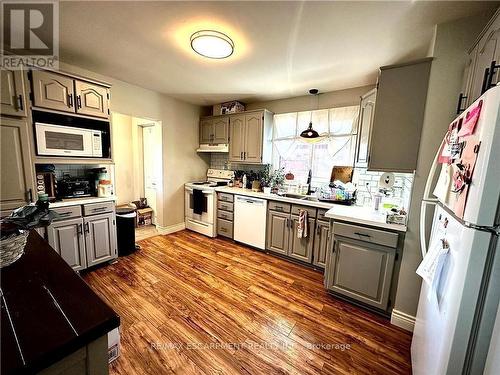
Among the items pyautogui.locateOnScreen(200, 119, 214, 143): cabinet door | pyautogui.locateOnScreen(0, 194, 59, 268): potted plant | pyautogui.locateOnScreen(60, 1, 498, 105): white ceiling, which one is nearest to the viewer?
pyautogui.locateOnScreen(0, 194, 59, 268): potted plant

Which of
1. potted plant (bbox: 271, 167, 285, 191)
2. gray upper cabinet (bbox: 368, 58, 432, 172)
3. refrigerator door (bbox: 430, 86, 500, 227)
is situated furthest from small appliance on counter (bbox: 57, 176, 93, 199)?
refrigerator door (bbox: 430, 86, 500, 227)

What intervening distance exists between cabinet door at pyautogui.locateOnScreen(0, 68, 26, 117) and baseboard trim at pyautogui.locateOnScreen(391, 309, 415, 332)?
3968mm

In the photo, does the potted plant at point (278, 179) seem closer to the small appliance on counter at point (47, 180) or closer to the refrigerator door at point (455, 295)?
the refrigerator door at point (455, 295)

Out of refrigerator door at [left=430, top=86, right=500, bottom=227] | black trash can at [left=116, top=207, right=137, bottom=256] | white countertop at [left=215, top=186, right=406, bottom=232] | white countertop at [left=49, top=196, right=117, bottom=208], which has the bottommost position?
black trash can at [left=116, top=207, right=137, bottom=256]

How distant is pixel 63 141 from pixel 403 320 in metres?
3.94

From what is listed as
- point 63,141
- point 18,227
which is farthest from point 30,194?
point 18,227

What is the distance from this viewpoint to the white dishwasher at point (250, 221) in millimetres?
3152

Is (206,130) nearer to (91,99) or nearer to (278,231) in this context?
(91,99)

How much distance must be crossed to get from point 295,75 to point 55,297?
9.54ft

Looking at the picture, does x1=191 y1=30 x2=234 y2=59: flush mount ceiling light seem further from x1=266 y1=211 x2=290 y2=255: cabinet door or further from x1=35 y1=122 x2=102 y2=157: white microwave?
x1=266 y1=211 x2=290 y2=255: cabinet door

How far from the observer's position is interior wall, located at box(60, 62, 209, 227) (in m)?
3.08

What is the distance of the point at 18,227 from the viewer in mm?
1044

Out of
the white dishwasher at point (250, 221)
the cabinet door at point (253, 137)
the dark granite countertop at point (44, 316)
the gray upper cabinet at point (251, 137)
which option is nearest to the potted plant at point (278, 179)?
the gray upper cabinet at point (251, 137)

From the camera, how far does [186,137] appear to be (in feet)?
13.3
